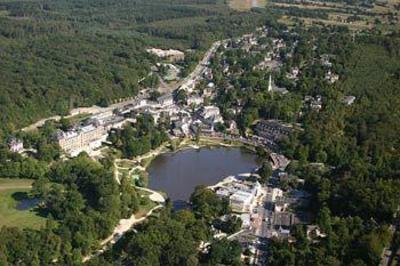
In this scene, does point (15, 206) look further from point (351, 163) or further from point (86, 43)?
point (86, 43)

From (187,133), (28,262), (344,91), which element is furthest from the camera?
(344,91)

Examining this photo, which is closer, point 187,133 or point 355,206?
point 355,206

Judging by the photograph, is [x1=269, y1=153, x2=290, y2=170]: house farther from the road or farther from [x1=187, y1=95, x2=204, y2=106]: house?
the road

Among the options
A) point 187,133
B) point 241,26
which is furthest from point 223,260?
point 241,26

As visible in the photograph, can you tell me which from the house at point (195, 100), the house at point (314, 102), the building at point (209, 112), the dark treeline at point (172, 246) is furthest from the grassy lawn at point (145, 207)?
the house at point (314, 102)

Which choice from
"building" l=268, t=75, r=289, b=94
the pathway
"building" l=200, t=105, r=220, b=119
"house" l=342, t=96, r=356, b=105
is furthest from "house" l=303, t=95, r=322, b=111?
the pathway

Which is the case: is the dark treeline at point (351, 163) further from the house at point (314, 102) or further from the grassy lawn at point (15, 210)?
the grassy lawn at point (15, 210)

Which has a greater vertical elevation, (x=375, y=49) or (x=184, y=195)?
(x=375, y=49)

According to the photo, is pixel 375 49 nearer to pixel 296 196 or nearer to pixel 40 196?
pixel 296 196
